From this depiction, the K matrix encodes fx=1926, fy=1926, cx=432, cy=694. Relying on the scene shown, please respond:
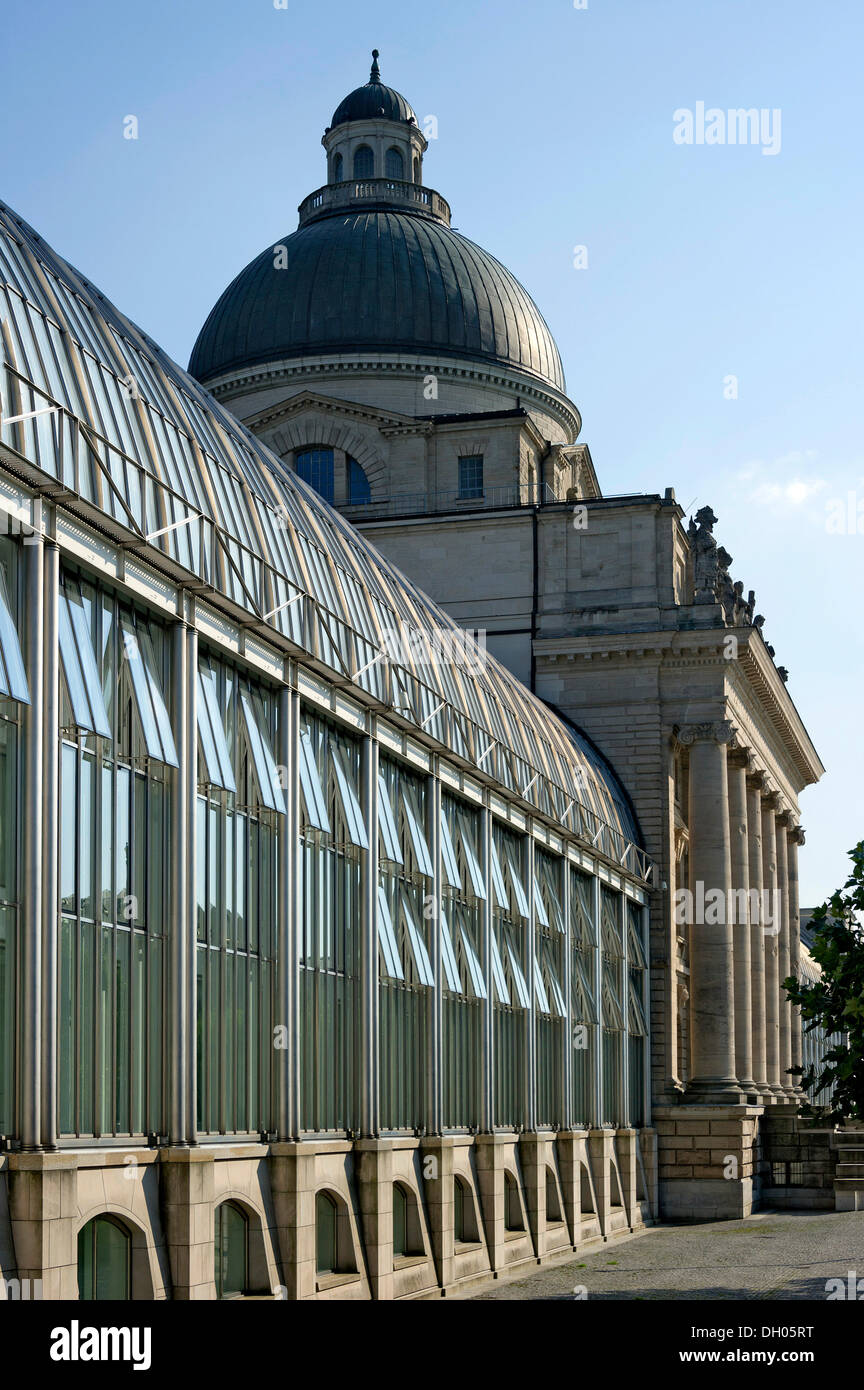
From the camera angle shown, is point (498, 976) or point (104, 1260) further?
point (498, 976)

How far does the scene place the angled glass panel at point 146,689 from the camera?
102 feet

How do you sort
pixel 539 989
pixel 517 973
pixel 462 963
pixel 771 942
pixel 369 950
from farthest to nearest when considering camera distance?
1. pixel 771 942
2. pixel 539 989
3. pixel 517 973
4. pixel 462 963
5. pixel 369 950

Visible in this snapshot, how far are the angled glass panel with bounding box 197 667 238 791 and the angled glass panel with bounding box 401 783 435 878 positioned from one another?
1187 cm

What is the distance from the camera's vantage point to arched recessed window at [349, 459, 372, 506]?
94.1 meters

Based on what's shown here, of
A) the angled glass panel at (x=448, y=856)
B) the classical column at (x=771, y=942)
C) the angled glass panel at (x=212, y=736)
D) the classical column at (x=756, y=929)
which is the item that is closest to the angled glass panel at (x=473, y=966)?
the angled glass panel at (x=448, y=856)

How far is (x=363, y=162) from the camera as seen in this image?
357 ft

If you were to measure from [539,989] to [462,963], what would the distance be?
28.8ft

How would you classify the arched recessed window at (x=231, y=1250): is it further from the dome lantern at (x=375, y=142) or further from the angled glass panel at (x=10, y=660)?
the dome lantern at (x=375, y=142)

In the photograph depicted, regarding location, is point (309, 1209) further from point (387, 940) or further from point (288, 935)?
point (387, 940)

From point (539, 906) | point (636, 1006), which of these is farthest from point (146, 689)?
point (636, 1006)

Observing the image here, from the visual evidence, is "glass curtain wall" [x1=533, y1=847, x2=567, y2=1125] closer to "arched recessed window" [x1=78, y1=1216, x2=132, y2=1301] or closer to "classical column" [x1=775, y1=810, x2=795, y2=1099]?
"arched recessed window" [x1=78, y1=1216, x2=132, y2=1301]

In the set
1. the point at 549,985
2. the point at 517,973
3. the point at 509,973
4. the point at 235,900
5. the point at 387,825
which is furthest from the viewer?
the point at 549,985

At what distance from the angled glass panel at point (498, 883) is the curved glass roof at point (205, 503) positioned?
1931mm
